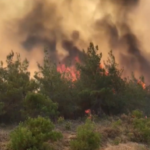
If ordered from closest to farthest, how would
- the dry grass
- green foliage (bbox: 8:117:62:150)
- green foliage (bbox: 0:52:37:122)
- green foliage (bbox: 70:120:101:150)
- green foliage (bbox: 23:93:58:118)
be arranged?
green foliage (bbox: 8:117:62:150) < green foliage (bbox: 70:120:101:150) < the dry grass < green foliage (bbox: 23:93:58:118) < green foliage (bbox: 0:52:37:122)

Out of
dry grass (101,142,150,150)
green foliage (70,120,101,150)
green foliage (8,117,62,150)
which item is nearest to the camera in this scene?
green foliage (8,117,62,150)

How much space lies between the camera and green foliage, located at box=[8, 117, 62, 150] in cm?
1103

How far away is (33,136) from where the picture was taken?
11289mm

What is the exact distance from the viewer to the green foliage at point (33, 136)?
36.2 ft

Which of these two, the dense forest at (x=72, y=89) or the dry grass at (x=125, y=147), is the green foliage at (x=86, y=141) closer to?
the dry grass at (x=125, y=147)

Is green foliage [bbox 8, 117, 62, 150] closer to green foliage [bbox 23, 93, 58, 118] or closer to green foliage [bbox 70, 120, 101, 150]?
green foliage [bbox 70, 120, 101, 150]

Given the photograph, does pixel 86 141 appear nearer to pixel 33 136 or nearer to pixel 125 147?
pixel 125 147

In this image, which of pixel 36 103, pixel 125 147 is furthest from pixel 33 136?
pixel 36 103

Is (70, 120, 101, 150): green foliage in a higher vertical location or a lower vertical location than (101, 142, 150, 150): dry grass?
higher

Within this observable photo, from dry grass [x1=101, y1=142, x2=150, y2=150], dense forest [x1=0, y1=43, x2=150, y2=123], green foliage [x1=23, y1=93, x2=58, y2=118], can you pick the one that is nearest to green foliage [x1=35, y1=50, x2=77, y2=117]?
dense forest [x1=0, y1=43, x2=150, y2=123]

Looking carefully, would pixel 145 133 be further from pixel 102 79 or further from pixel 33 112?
pixel 102 79

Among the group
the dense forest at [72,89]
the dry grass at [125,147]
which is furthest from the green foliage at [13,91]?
the dry grass at [125,147]

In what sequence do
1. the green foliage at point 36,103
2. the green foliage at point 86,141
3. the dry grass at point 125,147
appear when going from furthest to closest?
the green foliage at point 36,103 → the dry grass at point 125,147 → the green foliage at point 86,141

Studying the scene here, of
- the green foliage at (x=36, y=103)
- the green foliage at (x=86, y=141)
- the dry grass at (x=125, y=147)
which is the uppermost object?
the green foliage at (x=36, y=103)
